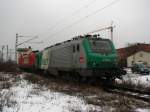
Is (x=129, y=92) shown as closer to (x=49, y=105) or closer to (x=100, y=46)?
(x=100, y=46)

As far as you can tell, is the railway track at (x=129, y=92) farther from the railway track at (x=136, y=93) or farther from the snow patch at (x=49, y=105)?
the snow patch at (x=49, y=105)

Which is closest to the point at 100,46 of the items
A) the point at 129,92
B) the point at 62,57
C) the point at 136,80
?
the point at 129,92


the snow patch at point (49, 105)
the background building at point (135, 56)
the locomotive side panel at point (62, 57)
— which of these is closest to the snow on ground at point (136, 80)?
the locomotive side panel at point (62, 57)

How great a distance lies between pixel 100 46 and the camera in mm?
17797

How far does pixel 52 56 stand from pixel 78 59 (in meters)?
7.09

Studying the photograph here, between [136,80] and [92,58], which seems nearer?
[92,58]

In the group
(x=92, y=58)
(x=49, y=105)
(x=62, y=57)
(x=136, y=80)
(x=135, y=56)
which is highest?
(x=135, y=56)

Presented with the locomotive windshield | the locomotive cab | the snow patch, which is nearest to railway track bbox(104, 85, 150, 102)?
the locomotive cab

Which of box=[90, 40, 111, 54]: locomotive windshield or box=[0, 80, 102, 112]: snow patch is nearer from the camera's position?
box=[0, 80, 102, 112]: snow patch

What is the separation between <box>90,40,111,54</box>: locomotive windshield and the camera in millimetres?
17500

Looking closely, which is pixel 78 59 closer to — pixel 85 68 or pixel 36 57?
pixel 85 68

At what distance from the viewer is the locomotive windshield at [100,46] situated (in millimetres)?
17500

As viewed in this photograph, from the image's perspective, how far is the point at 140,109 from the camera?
377 inches

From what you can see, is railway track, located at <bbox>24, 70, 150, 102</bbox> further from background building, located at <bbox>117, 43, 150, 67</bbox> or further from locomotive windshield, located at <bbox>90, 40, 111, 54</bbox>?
background building, located at <bbox>117, 43, 150, 67</bbox>
